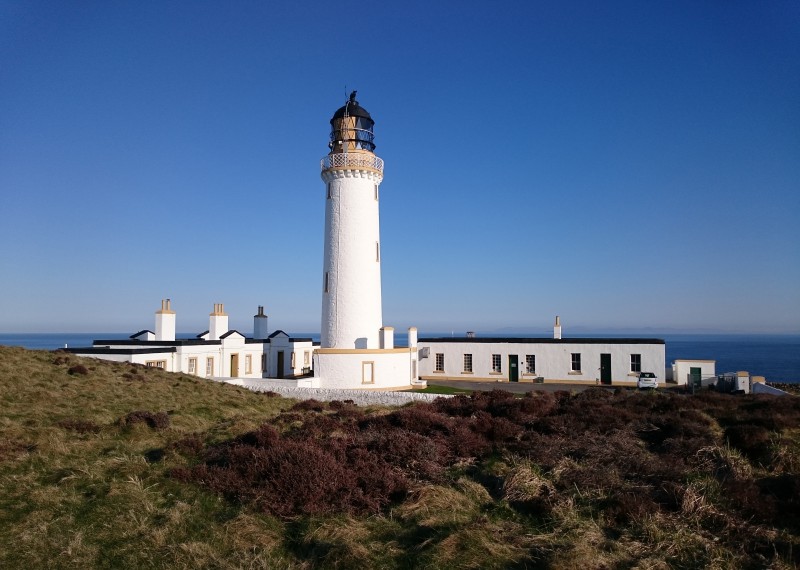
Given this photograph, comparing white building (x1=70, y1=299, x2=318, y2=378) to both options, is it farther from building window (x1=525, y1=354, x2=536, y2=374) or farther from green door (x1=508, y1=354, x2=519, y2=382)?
building window (x1=525, y1=354, x2=536, y2=374)

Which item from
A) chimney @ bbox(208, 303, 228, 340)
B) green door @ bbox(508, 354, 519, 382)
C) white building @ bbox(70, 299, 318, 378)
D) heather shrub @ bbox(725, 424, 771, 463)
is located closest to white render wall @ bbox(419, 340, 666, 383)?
green door @ bbox(508, 354, 519, 382)

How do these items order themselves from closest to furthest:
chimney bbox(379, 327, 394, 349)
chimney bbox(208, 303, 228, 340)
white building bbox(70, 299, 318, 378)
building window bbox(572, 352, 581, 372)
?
white building bbox(70, 299, 318, 378), chimney bbox(379, 327, 394, 349), chimney bbox(208, 303, 228, 340), building window bbox(572, 352, 581, 372)

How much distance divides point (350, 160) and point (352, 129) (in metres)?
2.08

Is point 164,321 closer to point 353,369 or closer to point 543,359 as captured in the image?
point 353,369

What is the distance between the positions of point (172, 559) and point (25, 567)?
160cm

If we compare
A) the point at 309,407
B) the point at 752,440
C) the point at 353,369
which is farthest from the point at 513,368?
the point at 752,440

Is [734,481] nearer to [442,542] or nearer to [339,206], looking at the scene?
[442,542]

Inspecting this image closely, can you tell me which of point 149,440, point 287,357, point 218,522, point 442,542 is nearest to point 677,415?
point 442,542

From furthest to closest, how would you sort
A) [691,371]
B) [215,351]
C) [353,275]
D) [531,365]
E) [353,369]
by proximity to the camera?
[531,365]
[691,371]
[215,351]
[353,275]
[353,369]

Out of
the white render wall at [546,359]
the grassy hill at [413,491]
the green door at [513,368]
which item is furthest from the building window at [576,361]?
the grassy hill at [413,491]

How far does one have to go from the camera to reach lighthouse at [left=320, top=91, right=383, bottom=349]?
95.0 feet

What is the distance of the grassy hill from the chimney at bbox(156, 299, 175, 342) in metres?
17.7

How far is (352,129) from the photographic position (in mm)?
30078

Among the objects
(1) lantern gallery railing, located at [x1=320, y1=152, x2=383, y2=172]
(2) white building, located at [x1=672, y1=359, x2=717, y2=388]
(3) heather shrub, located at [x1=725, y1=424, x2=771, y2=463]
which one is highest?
(1) lantern gallery railing, located at [x1=320, y1=152, x2=383, y2=172]
